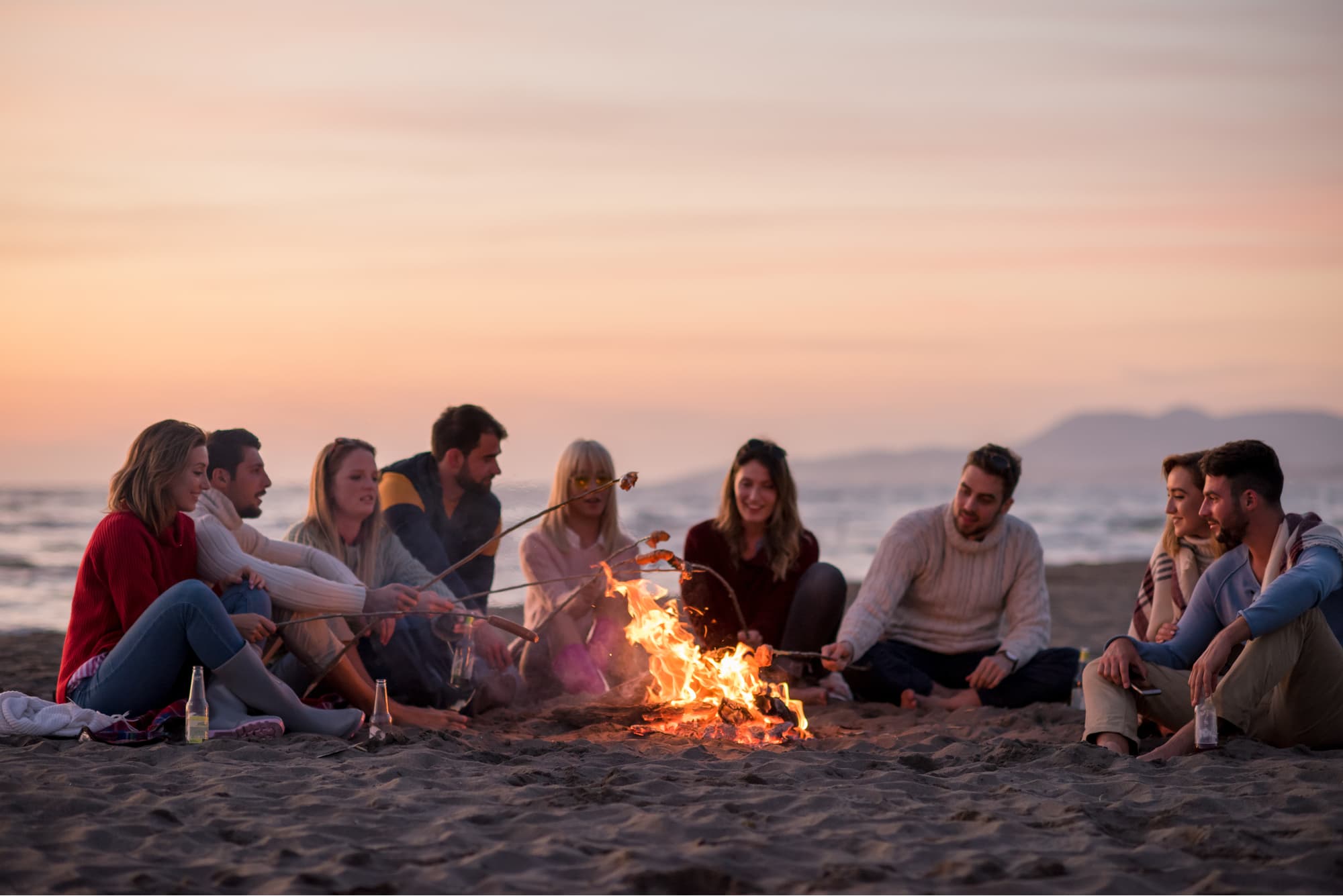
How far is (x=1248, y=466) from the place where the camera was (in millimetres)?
5750

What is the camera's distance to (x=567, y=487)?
24.5 feet

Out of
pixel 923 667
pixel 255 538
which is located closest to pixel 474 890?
pixel 255 538

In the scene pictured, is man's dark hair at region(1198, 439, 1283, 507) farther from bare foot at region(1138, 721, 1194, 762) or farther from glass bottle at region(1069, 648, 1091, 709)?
glass bottle at region(1069, 648, 1091, 709)

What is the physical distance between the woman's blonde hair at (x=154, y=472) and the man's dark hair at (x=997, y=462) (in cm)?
397

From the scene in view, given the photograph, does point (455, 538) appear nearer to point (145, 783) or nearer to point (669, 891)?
point (145, 783)

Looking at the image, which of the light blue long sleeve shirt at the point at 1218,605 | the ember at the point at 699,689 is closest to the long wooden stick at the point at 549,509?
the ember at the point at 699,689

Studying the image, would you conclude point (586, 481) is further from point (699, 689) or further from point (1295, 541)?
point (1295, 541)

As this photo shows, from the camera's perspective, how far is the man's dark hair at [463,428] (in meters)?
7.80

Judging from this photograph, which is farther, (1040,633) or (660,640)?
(1040,633)

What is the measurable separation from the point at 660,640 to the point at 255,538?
199cm

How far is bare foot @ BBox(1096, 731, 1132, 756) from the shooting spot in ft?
18.3

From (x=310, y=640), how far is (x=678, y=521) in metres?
25.4

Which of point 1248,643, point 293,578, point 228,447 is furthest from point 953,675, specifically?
point 228,447

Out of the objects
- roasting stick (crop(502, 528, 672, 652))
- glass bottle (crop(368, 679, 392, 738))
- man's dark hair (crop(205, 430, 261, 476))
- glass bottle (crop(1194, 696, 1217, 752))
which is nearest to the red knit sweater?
man's dark hair (crop(205, 430, 261, 476))
